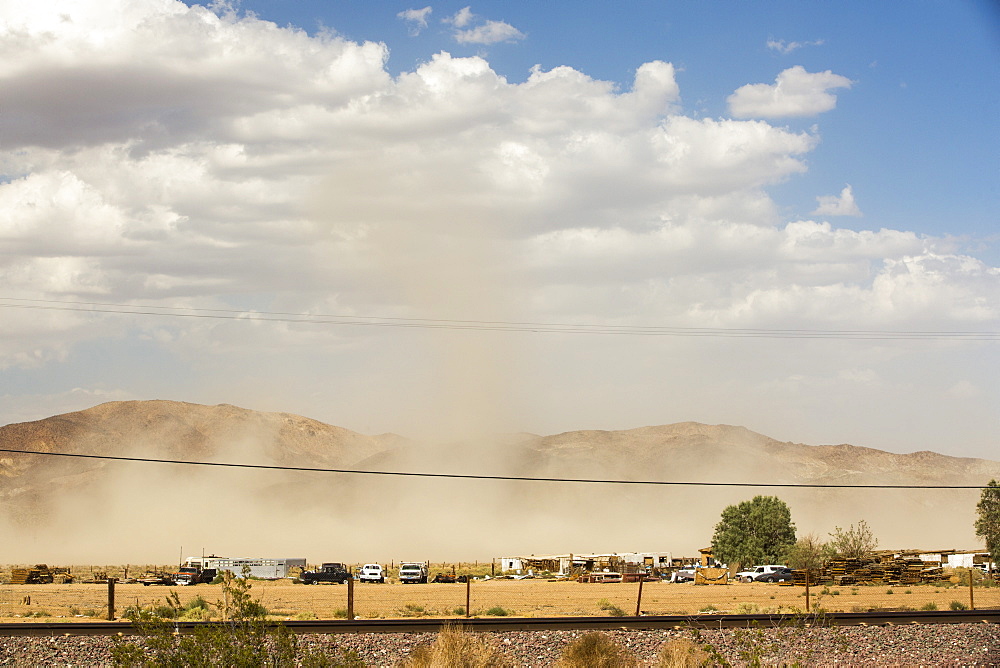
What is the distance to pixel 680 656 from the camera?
19.8m

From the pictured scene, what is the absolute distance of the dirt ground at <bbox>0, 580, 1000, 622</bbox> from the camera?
37719mm

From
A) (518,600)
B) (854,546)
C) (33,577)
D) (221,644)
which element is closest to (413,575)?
(518,600)

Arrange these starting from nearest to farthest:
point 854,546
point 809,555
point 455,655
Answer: point 455,655
point 854,546
point 809,555

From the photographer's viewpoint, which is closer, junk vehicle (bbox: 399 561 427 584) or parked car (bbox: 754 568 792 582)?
parked car (bbox: 754 568 792 582)

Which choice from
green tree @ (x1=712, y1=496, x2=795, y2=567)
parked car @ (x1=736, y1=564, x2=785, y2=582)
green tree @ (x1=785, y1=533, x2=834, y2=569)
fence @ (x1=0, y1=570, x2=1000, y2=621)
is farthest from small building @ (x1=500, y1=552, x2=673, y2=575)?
fence @ (x1=0, y1=570, x2=1000, y2=621)

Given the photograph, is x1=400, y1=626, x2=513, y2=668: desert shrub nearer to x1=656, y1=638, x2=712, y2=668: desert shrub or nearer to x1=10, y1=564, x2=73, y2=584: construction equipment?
x1=656, y1=638, x2=712, y2=668: desert shrub

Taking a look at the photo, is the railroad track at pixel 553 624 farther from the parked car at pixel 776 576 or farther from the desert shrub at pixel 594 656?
the parked car at pixel 776 576

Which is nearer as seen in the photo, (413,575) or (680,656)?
(680,656)

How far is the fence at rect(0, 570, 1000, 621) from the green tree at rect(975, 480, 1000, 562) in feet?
22.6

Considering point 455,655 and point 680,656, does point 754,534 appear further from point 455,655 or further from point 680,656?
point 455,655

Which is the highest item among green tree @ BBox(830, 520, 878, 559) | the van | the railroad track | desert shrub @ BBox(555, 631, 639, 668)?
desert shrub @ BBox(555, 631, 639, 668)

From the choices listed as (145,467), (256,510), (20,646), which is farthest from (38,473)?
(20,646)

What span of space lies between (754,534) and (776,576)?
21.6m

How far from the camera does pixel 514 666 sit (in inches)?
828
